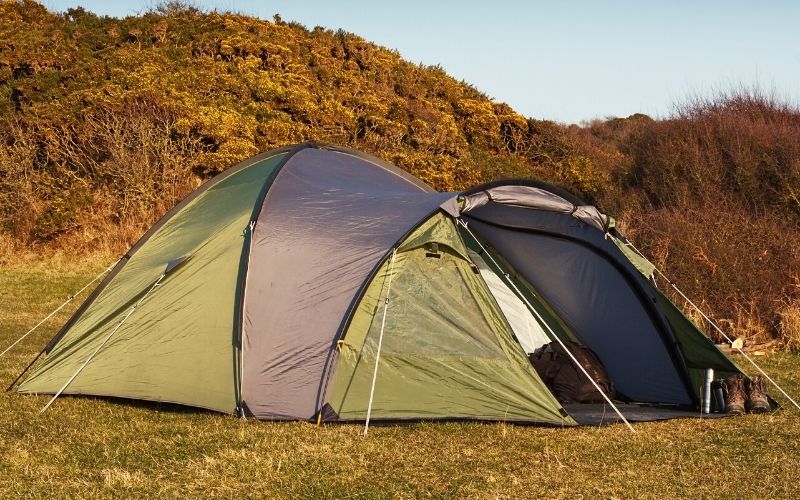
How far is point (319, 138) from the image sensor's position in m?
23.0

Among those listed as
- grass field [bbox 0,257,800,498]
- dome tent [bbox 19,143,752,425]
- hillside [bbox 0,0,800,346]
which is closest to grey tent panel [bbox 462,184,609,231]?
dome tent [bbox 19,143,752,425]

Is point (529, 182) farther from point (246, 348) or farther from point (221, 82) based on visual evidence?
point (221, 82)

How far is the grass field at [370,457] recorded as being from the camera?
17.5 ft

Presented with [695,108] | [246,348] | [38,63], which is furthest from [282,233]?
A: [38,63]

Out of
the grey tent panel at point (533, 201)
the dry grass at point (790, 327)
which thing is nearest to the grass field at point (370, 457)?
the grey tent panel at point (533, 201)

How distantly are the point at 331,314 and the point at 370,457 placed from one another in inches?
54.8

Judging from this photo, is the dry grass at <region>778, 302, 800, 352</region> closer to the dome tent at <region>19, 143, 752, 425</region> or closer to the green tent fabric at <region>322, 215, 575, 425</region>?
the dome tent at <region>19, 143, 752, 425</region>

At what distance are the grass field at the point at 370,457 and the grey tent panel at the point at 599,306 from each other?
1.20 m

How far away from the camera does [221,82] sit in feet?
80.0

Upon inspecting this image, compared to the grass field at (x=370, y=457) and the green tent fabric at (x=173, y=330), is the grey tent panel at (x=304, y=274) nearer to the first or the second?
the green tent fabric at (x=173, y=330)

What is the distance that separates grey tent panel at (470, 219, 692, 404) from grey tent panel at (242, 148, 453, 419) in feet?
5.16

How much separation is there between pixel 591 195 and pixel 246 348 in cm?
1628

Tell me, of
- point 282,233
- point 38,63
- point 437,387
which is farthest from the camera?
point 38,63

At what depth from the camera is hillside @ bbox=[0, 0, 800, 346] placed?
41.5 feet
